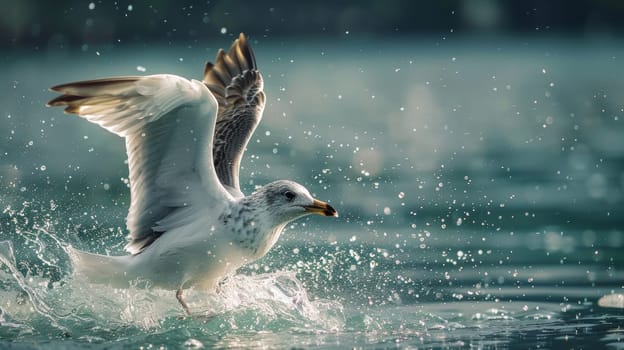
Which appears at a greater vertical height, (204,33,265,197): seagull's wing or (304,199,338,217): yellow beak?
(204,33,265,197): seagull's wing

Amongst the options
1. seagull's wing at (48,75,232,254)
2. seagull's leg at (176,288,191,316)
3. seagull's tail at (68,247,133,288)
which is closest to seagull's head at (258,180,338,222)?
seagull's wing at (48,75,232,254)

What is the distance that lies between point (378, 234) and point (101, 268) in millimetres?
3759

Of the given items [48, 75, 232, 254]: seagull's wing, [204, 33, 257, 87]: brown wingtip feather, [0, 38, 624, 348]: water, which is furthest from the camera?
[204, 33, 257, 87]: brown wingtip feather

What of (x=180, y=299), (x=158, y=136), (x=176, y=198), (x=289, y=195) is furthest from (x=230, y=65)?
(x=180, y=299)

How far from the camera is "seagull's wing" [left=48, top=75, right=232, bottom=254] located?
26.9 feet

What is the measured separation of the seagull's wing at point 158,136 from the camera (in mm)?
8211

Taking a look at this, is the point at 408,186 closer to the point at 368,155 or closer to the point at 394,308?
the point at 368,155

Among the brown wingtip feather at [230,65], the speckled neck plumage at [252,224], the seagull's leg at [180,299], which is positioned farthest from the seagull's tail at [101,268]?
the brown wingtip feather at [230,65]

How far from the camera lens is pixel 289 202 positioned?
343 inches

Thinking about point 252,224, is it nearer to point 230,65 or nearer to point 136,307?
point 136,307

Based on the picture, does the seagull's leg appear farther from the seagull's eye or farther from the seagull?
the seagull's eye

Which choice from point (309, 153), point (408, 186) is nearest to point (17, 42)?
point (309, 153)

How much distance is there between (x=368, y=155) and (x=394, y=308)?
31.9 feet

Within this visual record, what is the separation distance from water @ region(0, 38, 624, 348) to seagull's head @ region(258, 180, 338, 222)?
73 centimetres
